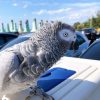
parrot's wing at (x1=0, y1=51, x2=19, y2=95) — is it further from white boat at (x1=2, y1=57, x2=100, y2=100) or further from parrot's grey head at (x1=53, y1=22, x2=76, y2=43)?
white boat at (x1=2, y1=57, x2=100, y2=100)

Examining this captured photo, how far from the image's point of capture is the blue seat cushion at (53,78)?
282 cm

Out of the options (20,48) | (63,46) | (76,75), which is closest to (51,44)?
(63,46)

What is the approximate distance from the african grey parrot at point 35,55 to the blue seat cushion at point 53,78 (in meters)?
0.82

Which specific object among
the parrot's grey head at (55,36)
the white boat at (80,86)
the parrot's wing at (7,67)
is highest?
the parrot's grey head at (55,36)

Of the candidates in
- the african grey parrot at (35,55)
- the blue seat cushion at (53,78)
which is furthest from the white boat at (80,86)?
the african grey parrot at (35,55)

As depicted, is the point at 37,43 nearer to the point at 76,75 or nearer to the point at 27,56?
the point at 27,56

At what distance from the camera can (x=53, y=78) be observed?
303 centimetres

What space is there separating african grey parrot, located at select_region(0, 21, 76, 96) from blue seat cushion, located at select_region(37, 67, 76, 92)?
82 centimetres

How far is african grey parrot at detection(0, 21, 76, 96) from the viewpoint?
190 centimetres

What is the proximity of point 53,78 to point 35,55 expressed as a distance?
1.13 metres

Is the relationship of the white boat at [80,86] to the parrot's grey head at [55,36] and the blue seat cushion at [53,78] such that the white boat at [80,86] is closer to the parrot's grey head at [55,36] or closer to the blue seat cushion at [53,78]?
the blue seat cushion at [53,78]

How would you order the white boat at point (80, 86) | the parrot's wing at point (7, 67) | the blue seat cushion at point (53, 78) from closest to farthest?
the parrot's wing at point (7, 67)
the white boat at point (80, 86)
the blue seat cushion at point (53, 78)

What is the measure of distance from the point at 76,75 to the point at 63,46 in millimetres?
1196

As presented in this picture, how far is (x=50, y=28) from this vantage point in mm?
→ 1943
